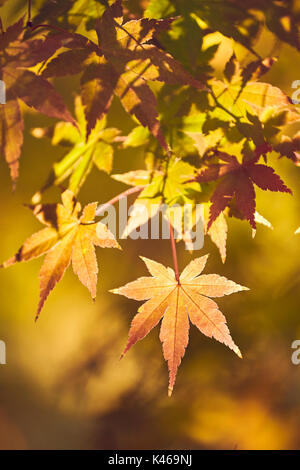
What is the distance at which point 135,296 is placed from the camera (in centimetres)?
62

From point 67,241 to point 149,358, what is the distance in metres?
0.38

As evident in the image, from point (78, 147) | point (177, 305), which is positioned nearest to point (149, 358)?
point (177, 305)

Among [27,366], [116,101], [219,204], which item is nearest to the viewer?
[219,204]

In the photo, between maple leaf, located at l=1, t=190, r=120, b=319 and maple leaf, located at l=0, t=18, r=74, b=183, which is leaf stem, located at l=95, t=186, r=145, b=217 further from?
maple leaf, located at l=0, t=18, r=74, b=183

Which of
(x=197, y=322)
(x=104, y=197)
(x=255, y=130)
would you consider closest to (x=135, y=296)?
(x=197, y=322)

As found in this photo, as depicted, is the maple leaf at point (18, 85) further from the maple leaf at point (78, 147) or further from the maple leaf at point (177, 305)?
the maple leaf at point (177, 305)

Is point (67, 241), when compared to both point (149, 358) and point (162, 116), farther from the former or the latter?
point (149, 358)

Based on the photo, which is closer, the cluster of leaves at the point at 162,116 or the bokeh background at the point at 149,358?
the cluster of leaves at the point at 162,116

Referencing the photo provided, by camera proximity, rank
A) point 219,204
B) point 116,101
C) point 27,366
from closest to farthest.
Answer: point 219,204 → point 116,101 → point 27,366

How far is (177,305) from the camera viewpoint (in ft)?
2.07

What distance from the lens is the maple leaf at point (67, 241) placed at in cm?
58

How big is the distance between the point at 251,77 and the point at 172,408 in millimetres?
729

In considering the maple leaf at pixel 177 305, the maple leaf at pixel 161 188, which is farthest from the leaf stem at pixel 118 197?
the maple leaf at pixel 177 305
